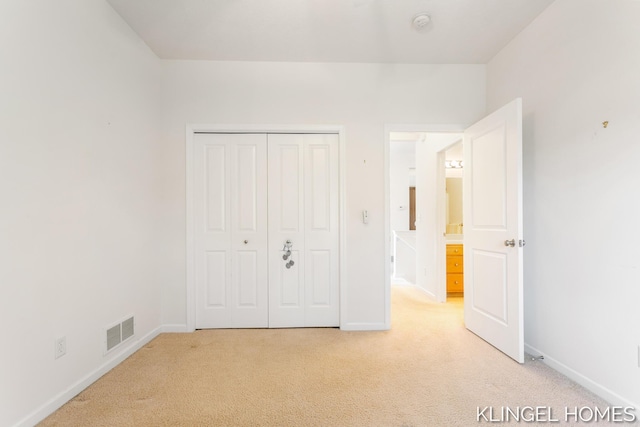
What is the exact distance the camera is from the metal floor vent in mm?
2107

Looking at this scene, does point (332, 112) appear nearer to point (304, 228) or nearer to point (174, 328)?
point (304, 228)

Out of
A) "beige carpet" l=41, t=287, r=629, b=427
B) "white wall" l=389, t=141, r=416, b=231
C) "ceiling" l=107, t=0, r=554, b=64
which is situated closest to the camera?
"beige carpet" l=41, t=287, r=629, b=427

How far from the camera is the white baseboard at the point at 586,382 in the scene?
1643mm

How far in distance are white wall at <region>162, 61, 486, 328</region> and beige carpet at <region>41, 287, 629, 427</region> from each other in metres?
0.54

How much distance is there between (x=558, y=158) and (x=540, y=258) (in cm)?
77

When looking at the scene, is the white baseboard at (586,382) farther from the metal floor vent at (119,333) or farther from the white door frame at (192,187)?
the metal floor vent at (119,333)

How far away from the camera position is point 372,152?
2.88m

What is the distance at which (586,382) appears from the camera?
184 cm

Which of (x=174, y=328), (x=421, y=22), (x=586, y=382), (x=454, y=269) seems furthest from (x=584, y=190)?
(x=174, y=328)

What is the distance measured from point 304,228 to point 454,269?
98.8 inches

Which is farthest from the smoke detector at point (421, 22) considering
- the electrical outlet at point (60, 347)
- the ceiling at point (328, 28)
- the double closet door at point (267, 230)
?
the electrical outlet at point (60, 347)

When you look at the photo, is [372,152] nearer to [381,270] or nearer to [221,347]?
[381,270]

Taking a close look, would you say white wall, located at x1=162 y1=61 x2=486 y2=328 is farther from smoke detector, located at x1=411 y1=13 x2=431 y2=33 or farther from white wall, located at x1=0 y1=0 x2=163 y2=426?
smoke detector, located at x1=411 y1=13 x2=431 y2=33

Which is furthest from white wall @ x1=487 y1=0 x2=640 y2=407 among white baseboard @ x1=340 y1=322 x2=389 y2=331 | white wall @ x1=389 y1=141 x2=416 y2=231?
white wall @ x1=389 y1=141 x2=416 y2=231
